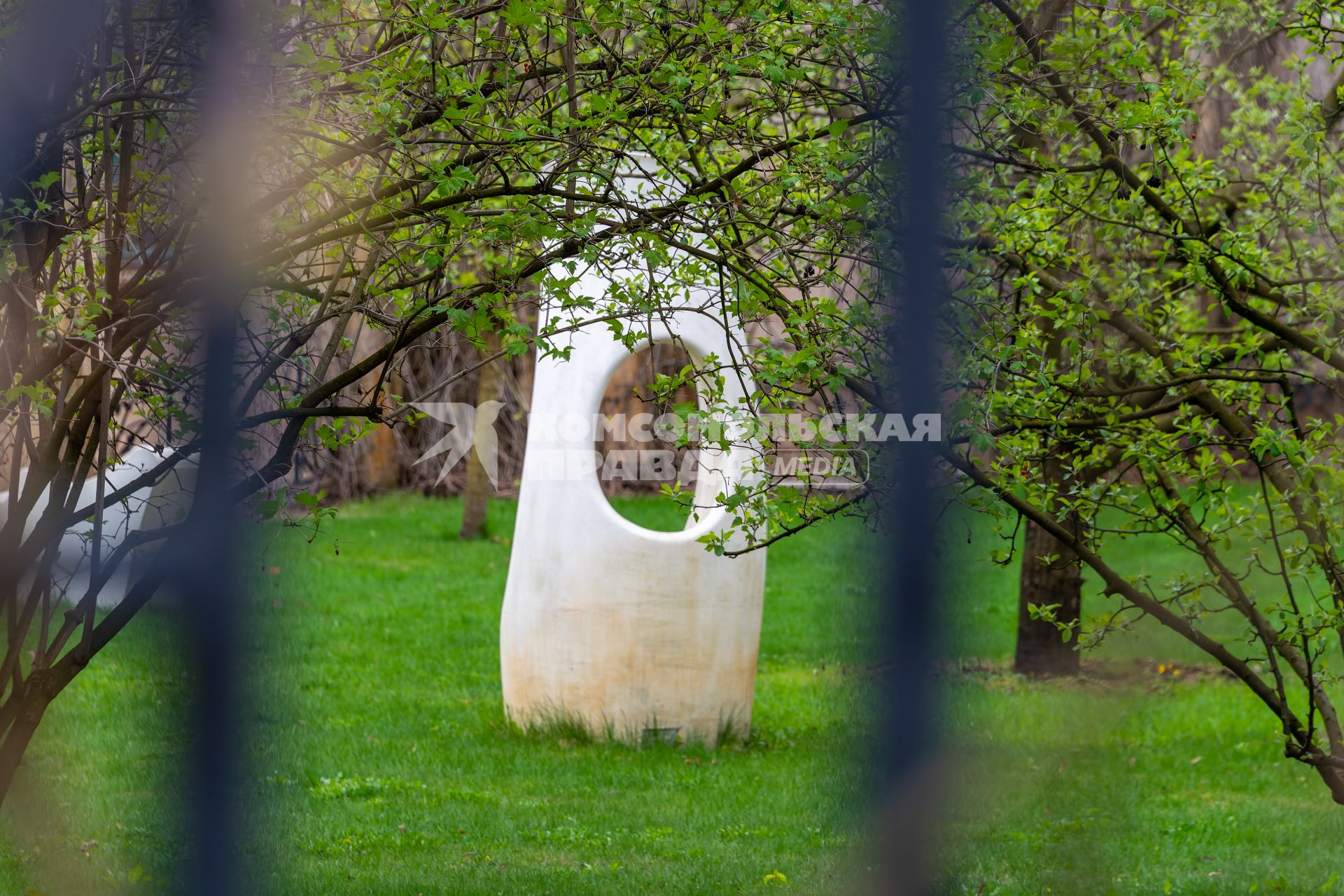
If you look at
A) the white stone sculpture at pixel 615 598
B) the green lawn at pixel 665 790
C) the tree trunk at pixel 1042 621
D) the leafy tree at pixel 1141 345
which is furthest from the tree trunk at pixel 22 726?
the tree trunk at pixel 1042 621

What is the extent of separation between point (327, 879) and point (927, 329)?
427cm

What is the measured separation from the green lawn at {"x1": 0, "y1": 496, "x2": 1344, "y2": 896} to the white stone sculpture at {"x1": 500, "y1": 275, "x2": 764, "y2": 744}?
0.76 ft

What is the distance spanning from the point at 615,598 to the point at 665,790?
1054mm

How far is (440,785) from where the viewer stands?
20.9ft

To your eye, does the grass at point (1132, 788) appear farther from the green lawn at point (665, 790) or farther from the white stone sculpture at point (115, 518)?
the white stone sculpture at point (115, 518)

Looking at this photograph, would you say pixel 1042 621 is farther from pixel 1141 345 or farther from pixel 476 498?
pixel 476 498

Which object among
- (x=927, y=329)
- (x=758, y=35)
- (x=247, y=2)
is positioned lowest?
(x=927, y=329)

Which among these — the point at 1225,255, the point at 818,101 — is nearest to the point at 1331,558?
the point at 1225,255

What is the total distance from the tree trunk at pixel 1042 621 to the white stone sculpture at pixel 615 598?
1.95 metres

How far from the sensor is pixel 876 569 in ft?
4.22

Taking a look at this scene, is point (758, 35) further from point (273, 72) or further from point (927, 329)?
point (927, 329)

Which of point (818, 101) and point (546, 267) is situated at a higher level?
point (818, 101)

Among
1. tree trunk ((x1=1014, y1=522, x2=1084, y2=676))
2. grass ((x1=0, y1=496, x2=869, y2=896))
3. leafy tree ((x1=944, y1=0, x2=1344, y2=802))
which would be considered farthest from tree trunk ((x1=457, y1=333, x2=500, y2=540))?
leafy tree ((x1=944, y1=0, x2=1344, y2=802))

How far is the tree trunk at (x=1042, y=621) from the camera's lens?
790 centimetres
